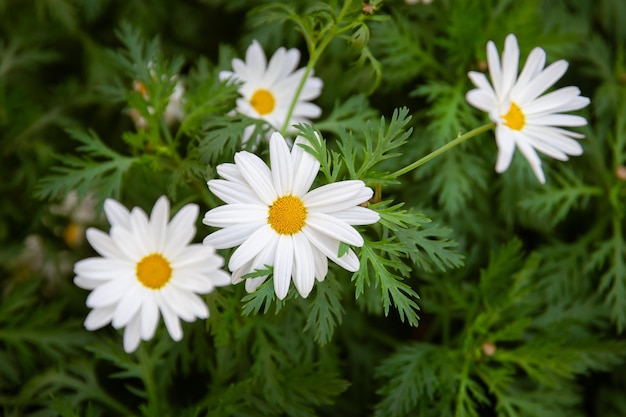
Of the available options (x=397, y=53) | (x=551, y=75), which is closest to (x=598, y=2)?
(x=397, y=53)

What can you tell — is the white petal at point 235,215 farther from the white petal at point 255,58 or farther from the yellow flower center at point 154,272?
the white petal at point 255,58

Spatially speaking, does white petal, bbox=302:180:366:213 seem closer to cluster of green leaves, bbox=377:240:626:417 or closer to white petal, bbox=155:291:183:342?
white petal, bbox=155:291:183:342

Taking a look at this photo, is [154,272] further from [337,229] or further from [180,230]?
[337,229]

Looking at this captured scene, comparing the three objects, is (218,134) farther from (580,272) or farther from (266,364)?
(580,272)

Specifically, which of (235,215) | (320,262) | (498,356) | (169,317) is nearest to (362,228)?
(320,262)

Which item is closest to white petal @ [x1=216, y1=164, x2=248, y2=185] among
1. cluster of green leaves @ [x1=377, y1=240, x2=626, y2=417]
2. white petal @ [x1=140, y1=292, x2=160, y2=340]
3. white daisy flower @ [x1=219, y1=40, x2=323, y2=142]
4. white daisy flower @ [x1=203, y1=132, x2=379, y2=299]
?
white daisy flower @ [x1=203, y1=132, x2=379, y2=299]

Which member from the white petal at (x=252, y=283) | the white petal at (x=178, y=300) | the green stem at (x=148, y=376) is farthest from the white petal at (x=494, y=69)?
the green stem at (x=148, y=376)
